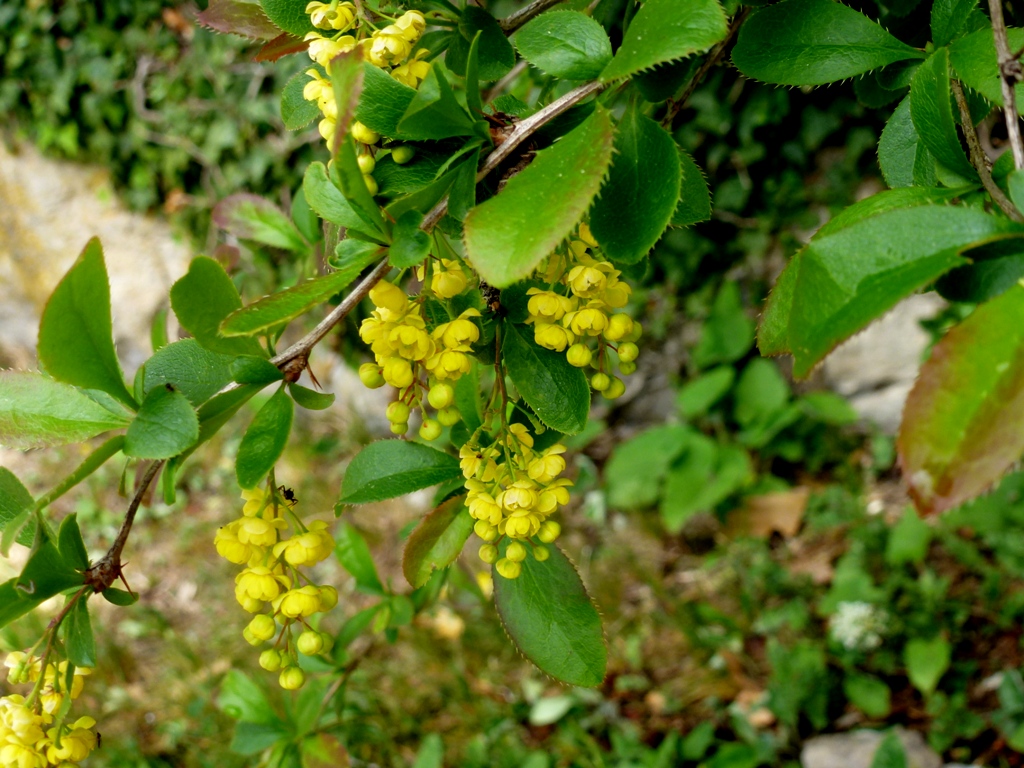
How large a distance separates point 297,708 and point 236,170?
2.31m

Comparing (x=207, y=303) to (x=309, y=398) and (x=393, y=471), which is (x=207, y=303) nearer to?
(x=309, y=398)

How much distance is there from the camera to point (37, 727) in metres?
0.59

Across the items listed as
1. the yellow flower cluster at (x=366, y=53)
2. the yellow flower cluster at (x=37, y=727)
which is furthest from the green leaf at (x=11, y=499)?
the yellow flower cluster at (x=366, y=53)

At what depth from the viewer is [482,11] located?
0.61 meters

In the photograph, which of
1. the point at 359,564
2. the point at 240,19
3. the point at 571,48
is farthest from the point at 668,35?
the point at 359,564

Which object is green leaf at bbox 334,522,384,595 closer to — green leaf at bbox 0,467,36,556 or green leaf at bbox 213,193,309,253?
green leaf at bbox 213,193,309,253

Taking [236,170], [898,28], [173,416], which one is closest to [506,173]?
[173,416]

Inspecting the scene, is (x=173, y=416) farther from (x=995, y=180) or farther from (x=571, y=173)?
(x=995, y=180)

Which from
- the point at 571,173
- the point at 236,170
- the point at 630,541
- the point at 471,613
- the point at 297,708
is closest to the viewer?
the point at 571,173

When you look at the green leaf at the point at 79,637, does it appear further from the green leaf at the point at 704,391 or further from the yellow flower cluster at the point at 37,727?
the green leaf at the point at 704,391

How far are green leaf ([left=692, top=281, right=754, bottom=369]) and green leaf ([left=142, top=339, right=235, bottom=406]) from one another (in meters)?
2.08

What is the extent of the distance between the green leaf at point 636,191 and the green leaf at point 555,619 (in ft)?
0.91

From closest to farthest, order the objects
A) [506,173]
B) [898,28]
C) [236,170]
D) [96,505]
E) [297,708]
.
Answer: [506,173] < [898,28] < [297,708] < [236,170] < [96,505]

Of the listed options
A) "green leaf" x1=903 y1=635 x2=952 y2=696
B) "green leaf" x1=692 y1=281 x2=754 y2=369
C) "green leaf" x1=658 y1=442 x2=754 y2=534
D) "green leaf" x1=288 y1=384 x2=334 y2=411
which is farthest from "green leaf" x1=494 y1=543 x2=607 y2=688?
"green leaf" x1=692 y1=281 x2=754 y2=369
